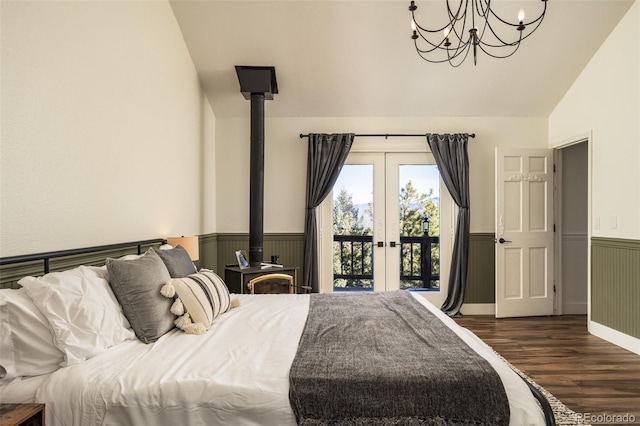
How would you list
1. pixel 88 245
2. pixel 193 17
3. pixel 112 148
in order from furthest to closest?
1. pixel 193 17
2. pixel 112 148
3. pixel 88 245

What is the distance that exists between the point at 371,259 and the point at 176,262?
309 centimetres

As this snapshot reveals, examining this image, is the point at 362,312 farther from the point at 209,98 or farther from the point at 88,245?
the point at 209,98

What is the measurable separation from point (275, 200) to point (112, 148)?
8.53 feet

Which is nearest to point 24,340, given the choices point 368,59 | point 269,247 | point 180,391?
point 180,391

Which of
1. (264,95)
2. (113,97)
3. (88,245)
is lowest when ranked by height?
(88,245)

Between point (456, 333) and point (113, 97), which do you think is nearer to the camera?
point (456, 333)

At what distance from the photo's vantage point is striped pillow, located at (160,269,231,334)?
203 centimetres

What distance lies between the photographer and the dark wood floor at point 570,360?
2621mm

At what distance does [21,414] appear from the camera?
125 centimetres

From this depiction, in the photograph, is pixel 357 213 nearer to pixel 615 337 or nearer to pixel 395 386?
pixel 615 337

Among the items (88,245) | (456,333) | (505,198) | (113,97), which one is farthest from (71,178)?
(505,198)

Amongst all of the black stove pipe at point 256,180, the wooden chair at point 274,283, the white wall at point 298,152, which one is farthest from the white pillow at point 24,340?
the white wall at point 298,152

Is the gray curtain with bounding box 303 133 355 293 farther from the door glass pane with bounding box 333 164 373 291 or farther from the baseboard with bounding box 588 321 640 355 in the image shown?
the baseboard with bounding box 588 321 640 355

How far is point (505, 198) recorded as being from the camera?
4828mm
